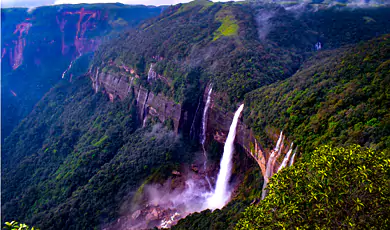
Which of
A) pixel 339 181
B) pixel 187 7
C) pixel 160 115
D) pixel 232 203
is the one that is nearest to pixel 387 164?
pixel 339 181

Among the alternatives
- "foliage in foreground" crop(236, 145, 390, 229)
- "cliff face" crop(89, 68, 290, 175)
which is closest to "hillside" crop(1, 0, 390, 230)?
"foliage in foreground" crop(236, 145, 390, 229)

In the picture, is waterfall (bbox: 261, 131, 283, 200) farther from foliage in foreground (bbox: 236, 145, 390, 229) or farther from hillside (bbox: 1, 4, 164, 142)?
hillside (bbox: 1, 4, 164, 142)

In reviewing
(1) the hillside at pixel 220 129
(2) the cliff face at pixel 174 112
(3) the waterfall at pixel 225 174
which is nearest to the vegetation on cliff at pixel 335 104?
(1) the hillside at pixel 220 129

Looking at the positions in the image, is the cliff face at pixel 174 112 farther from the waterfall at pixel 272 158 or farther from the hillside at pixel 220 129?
the waterfall at pixel 272 158

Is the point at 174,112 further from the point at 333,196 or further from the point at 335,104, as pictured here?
the point at 333,196

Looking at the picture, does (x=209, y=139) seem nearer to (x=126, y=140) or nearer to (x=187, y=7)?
(x=126, y=140)

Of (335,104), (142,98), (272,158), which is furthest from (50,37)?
(335,104)

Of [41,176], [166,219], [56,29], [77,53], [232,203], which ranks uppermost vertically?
[56,29]
